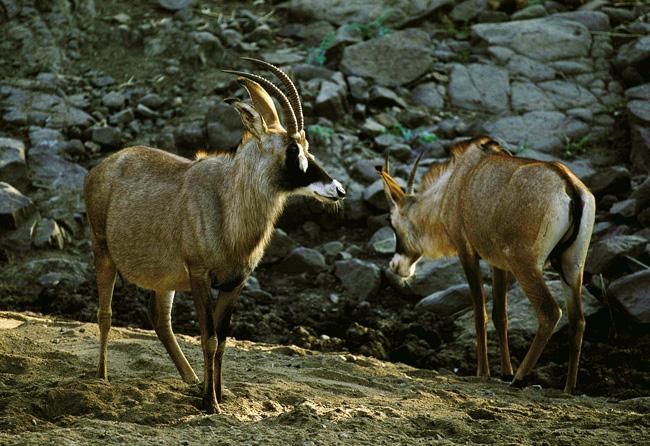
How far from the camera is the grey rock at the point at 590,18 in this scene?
53.1ft

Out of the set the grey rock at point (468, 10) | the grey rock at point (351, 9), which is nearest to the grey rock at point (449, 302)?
the grey rock at point (351, 9)

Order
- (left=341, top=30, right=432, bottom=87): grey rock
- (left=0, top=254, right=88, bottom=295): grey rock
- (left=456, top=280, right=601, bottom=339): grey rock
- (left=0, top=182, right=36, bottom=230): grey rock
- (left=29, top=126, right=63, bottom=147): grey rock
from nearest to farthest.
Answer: (left=456, top=280, right=601, bottom=339): grey rock → (left=0, top=254, right=88, bottom=295): grey rock → (left=0, top=182, right=36, bottom=230): grey rock → (left=29, top=126, right=63, bottom=147): grey rock → (left=341, top=30, right=432, bottom=87): grey rock

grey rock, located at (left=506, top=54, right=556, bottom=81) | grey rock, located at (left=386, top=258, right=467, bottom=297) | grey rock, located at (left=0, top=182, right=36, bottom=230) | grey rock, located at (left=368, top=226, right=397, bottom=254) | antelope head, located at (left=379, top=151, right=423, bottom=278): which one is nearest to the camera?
antelope head, located at (left=379, top=151, right=423, bottom=278)

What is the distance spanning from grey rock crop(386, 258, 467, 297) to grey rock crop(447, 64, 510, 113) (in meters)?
4.14

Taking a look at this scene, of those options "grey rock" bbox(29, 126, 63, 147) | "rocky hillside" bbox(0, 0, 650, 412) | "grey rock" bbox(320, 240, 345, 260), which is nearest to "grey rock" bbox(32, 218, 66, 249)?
"rocky hillside" bbox(0, 0, 650, 412)

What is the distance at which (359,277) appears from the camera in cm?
1153

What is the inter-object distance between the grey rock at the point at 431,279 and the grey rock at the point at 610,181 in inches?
93.2

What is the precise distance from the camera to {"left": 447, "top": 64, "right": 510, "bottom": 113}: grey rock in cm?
1490

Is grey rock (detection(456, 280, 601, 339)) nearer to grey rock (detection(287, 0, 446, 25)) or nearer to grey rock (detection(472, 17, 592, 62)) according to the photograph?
grey rock (detection(472, 17, 592, 62))

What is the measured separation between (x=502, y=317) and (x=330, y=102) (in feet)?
19.9

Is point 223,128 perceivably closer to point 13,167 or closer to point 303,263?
point 303,263

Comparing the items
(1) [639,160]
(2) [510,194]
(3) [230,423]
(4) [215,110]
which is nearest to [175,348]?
(3) [230,423]

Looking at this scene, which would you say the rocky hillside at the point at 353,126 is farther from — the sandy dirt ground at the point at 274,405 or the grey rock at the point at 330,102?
the sandy dirt ground at the point at 274,405

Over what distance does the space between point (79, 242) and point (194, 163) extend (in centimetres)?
549
